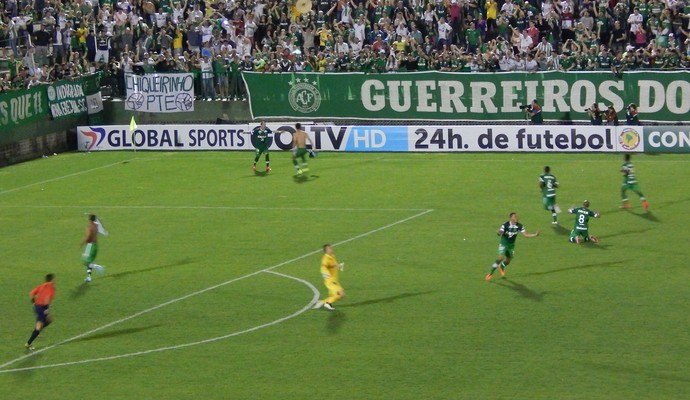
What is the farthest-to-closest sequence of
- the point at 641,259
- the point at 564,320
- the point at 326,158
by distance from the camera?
the point at 326,158 < the point at 641,259 < the point at 564,320

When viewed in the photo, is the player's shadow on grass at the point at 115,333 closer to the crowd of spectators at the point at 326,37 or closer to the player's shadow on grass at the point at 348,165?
the player's shadow on grass at the point at 348,165

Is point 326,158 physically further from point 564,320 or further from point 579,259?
point 564,320

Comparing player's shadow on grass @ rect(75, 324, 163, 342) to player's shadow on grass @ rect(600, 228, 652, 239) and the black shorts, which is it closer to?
the black shorts

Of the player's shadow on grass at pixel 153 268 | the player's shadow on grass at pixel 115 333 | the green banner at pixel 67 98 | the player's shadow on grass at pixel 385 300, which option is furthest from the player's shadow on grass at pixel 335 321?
the green banner at pixel 67 98

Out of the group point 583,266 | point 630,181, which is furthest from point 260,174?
point 583,266

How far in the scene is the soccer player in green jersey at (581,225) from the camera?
3422cm

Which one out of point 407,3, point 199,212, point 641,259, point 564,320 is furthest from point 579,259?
point 407,3

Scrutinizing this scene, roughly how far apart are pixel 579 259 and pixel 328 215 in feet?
32.4

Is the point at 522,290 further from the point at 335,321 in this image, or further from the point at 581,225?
the point at 581,225

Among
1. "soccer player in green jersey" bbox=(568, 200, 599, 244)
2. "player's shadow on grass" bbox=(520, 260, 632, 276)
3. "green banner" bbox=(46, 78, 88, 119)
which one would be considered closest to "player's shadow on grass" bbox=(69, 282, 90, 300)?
"player's shadow on grass" bbox=(520, 260, 632, 276)

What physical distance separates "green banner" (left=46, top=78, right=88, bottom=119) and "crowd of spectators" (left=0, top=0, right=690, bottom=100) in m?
0.89

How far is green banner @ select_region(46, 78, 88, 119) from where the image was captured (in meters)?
55.3

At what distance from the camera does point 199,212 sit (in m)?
41.4

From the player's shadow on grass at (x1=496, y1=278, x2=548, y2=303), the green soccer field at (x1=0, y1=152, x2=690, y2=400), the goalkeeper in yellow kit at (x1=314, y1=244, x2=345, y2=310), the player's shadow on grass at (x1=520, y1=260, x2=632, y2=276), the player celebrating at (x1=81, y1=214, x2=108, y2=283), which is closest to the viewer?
the green soccer field at (x1=0, y1=152, x2=690, y2=400)
